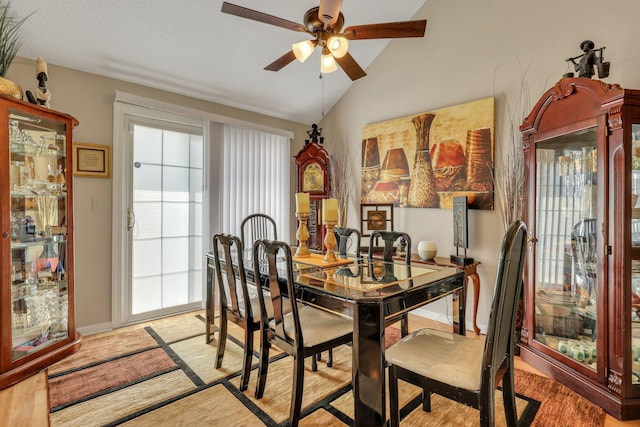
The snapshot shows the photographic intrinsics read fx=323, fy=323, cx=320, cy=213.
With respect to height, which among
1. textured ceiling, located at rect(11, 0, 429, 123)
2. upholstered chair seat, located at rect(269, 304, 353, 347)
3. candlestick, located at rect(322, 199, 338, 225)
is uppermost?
textured ceiling, located at rect(11, 0, 429, 123)

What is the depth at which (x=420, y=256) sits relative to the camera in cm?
305

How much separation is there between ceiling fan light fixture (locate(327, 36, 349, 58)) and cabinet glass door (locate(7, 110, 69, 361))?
216 cm

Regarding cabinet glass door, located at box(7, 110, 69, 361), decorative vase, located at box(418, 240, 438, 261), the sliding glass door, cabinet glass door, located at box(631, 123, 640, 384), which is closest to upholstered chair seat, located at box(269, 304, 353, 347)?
decorative vase, located at box(418, 240, 438, 261)

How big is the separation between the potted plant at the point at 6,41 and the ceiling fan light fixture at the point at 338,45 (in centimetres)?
214

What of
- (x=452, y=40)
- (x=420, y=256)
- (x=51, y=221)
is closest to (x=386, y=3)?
(x=452, y=40)

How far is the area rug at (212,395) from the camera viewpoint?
1.74 m

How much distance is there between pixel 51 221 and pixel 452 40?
3857 mm

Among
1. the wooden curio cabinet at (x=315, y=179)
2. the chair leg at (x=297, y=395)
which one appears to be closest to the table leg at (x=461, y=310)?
the chair leg at (x=297, y=395)

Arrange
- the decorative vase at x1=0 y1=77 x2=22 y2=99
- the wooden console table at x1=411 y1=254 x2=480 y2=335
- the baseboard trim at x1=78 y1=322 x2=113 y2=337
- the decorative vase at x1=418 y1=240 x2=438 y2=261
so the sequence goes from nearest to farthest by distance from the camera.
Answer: the decorative vase at x1=0 y1=77 x2=22 y2=99 → the wooden console table at x1=411 y1=254 x2=480 y2=335 → the baseboard trim at x1=78 y1=322 x2=113 y2=337 → the decorative vase at x1=418 y1=240 x2=438 y2=261

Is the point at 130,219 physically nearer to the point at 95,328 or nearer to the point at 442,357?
the point at 95,328

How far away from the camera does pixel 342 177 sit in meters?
4.21

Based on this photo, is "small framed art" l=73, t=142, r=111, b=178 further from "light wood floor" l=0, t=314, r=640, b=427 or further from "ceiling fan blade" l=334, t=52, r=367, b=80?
"ceiling fan blade" l=334, t=52, r=367, b=80

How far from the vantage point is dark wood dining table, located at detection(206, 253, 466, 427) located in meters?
1.40

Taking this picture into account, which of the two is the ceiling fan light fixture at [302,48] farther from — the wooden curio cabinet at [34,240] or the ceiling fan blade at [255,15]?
the wooden curio cabinet at [34,240]
